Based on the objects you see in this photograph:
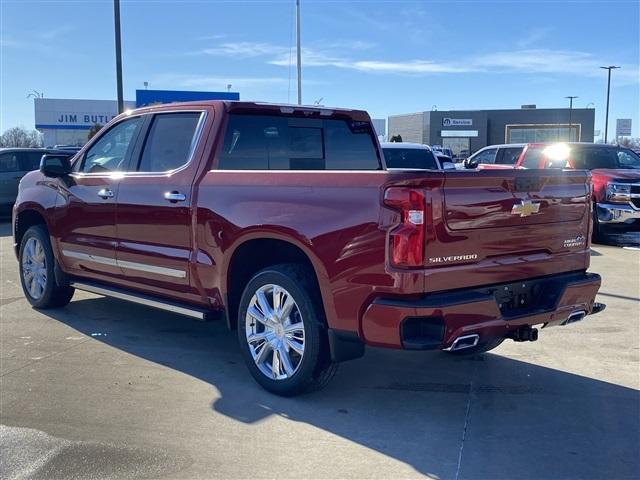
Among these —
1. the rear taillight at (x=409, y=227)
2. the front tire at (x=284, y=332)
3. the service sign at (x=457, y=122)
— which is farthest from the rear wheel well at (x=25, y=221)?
the service sign at (x=457, y=122)

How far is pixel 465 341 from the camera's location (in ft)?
13.0

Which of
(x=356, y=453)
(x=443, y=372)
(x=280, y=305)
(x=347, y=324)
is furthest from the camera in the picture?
(x=443, y=372)

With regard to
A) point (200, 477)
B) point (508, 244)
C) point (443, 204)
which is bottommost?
point (200, 477)

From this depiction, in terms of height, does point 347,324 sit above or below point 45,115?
below

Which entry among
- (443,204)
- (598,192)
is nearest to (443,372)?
(443,204)

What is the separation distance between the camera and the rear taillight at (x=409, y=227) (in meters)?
3.81

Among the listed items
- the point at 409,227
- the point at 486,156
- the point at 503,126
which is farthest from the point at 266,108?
the point at 503,126

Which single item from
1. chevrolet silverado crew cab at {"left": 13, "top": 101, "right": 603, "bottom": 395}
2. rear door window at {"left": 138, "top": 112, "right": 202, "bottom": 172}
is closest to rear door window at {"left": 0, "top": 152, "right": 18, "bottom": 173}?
chevrolet silverado crew cab at {"left": 13, "top": 101, "right": 603, "bottom": 395}

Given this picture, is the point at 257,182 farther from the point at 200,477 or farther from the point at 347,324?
the point at 200,477

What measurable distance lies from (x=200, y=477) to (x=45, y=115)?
64746 millimetres

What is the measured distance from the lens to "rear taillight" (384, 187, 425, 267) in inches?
150

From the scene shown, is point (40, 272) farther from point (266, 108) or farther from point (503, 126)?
point (503, 126)

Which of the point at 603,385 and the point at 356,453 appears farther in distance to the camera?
the point at 603,385

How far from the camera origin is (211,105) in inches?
211
